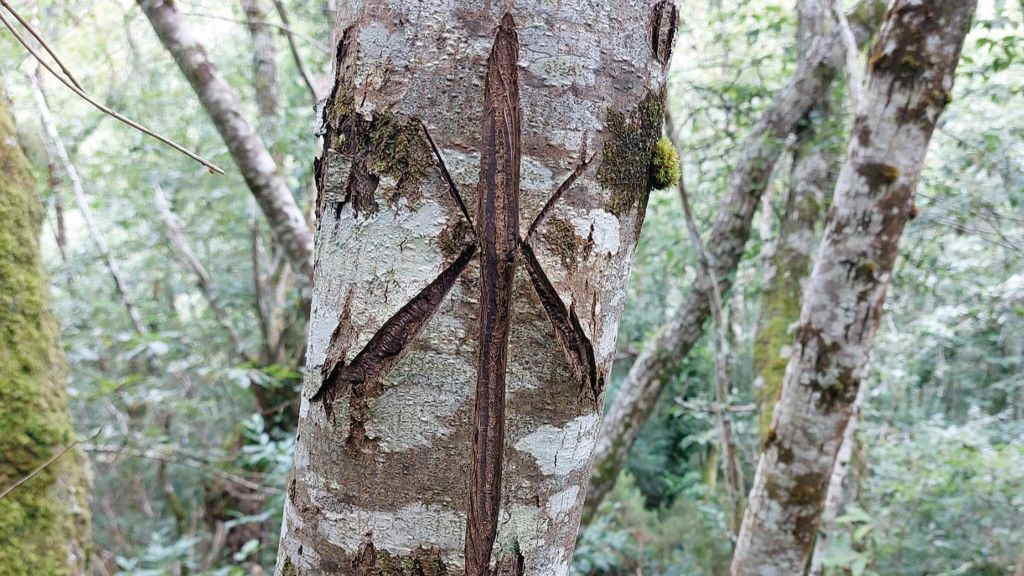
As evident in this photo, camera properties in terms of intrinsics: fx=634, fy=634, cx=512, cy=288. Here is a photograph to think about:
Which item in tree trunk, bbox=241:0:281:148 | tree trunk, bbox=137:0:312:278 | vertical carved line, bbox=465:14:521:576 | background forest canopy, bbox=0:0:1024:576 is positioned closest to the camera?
vertical carved line, bbox=465:14:521:576

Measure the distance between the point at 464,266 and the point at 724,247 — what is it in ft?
10.8

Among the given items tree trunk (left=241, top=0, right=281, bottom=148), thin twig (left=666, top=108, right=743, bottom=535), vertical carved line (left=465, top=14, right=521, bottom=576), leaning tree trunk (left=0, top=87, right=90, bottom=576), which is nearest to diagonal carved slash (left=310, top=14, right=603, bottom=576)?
vertical carved line (left=465, top=14, right=521, bottom=576)

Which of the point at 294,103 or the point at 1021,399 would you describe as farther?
the point at 1021,399

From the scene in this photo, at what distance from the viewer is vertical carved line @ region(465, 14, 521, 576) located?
2.01 feet

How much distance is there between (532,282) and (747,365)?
6738 mm

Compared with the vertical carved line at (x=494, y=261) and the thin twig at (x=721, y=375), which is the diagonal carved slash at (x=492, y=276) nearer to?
the vertical carved line at (x=494, y=261)

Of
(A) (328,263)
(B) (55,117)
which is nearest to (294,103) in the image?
(B) (55,117)

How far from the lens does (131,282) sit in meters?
6.51

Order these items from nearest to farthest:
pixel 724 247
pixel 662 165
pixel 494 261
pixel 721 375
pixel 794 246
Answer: pixel 494 261 < pixel 662 165 < pixel 721 375 < pixel 724 247 < pixel 794 246

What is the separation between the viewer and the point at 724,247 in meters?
3.66

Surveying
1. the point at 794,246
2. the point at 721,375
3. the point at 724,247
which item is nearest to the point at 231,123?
the point at 721,375

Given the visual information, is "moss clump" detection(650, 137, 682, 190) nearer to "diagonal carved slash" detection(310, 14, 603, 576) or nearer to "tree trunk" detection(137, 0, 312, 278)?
"diagonal carved slash" detection(310, 14, 603, 576)

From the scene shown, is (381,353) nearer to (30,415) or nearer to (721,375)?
(30,415)

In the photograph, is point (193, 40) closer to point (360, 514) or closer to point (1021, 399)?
point (360, 514)
